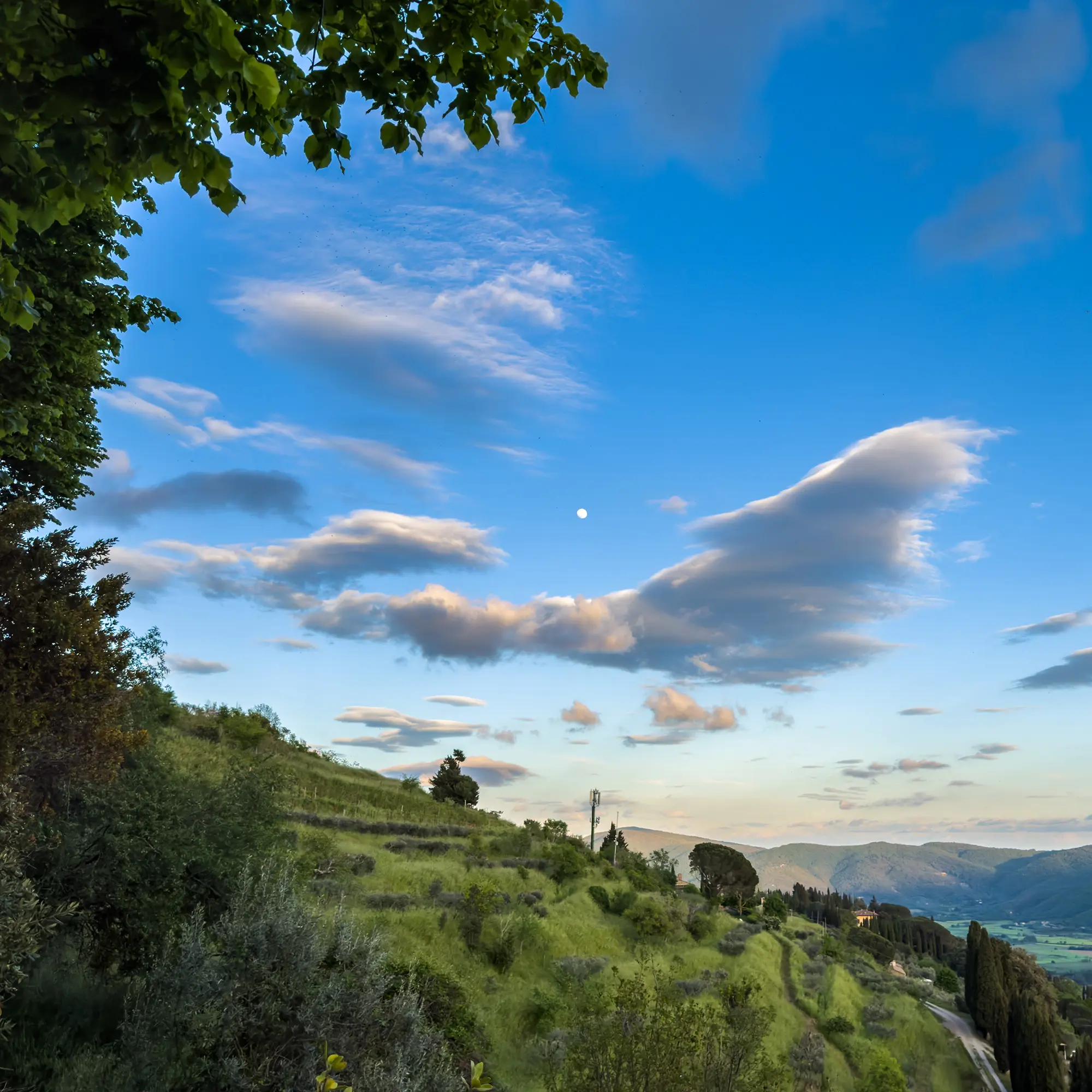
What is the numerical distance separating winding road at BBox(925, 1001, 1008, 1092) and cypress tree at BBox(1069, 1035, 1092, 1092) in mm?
3879

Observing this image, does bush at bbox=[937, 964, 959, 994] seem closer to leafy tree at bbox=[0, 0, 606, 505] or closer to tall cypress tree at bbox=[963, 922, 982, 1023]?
tall cypress tree at bbox=[963, 922, 982, 1023]

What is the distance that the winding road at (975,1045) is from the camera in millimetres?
44250

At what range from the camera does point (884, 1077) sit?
30781mm

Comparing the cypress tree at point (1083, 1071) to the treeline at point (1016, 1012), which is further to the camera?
the treeline at point (1016, 1012)

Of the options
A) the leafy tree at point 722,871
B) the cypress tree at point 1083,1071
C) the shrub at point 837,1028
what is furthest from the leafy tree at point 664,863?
the cypress tree at point 1083,1071

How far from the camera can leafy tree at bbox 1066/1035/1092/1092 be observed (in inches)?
1580

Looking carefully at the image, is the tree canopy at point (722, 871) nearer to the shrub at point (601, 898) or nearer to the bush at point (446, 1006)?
the shrub at point (601, 898)

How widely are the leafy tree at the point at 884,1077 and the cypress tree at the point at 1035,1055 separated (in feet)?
50.0

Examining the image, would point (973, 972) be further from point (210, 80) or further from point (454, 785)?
point (210, 80)

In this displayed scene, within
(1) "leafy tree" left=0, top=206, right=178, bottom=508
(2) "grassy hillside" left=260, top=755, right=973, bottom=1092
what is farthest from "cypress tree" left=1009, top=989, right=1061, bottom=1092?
(1) "leafy tree" left=0, top=206, right=178, bottom=508

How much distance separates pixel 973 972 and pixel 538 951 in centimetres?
4442

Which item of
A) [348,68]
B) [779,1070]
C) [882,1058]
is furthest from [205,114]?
[882,1058]

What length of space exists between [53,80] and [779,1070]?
77.8ft

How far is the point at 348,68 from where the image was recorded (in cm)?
543
